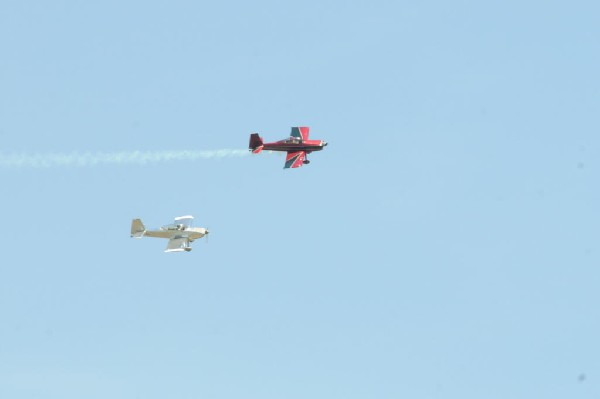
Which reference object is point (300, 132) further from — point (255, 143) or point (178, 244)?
point (178, 244)

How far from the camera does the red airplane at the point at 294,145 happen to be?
179 metres

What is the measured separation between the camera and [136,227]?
170m

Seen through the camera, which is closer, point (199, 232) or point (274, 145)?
point (199, 232)

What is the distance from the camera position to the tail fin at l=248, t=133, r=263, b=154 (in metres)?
180

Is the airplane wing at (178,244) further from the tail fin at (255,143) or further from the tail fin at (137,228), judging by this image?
the tail fin at (255,143)

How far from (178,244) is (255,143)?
Answer: 2077cm

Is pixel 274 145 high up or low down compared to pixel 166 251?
up

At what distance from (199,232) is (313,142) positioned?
72.5ft

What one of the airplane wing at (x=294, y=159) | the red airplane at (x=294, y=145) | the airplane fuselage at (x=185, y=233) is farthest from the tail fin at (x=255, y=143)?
the airplane fuselage at (x=185, y=233)

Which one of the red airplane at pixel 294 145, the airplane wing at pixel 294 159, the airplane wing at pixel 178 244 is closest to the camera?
the airplane wing at pixel 178 244

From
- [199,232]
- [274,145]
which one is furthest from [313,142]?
[199,232]

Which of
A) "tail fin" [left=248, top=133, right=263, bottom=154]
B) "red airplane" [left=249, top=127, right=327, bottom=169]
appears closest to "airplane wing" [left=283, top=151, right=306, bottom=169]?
"red airplane" [left=249, top=127, right=327, bottom=169]

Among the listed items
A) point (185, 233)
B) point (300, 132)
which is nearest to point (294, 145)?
point (300, 132)

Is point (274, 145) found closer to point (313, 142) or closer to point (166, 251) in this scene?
point (313, 142)
